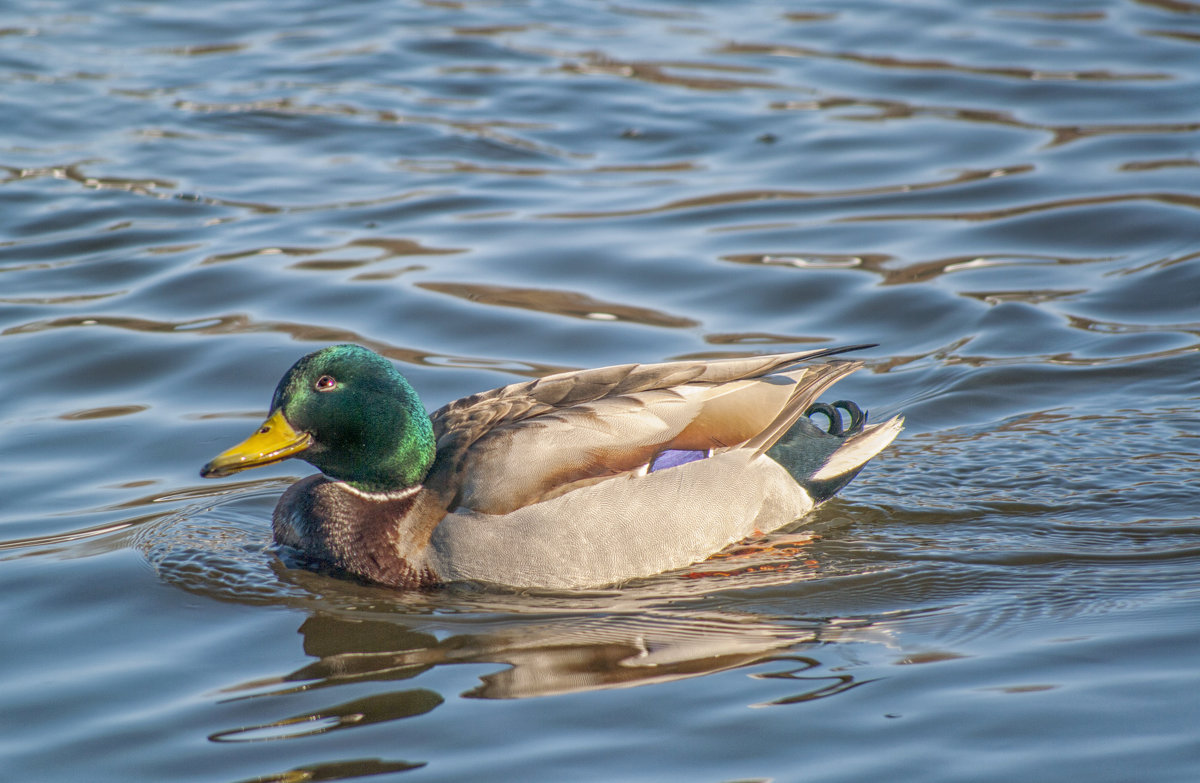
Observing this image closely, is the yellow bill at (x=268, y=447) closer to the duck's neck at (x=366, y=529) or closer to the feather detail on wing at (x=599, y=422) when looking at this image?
the duck's neck at (x=366, y=529)

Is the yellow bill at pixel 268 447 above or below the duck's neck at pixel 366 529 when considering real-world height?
above

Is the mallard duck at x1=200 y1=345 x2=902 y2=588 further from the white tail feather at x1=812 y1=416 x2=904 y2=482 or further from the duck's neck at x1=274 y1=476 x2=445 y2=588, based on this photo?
the white tail feather at x1=812 y1=416 x2=904 y2=482

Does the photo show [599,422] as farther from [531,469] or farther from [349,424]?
[349,424]

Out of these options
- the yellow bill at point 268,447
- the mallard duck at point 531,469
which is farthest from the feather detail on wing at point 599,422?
the yellow bill at point 268,447

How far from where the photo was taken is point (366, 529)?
563 cm

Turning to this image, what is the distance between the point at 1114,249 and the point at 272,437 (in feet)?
18.8

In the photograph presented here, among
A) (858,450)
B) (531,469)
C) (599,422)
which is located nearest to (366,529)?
(531,469)

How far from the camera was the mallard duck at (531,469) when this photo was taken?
5.49 m

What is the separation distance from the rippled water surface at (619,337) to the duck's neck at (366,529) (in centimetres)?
13

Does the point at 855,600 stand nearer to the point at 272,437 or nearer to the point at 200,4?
the point at 272,437

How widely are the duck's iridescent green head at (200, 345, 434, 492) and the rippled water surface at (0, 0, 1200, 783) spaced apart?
0.50m

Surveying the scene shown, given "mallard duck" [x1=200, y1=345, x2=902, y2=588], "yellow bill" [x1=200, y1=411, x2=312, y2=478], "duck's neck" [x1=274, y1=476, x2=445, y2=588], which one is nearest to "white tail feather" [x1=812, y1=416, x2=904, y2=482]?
"mallard duck" [x1=200, y1=345, x2=902, y2=588]

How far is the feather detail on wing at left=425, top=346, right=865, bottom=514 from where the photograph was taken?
5535mm

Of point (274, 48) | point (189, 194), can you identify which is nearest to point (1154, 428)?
point (189, 194)
